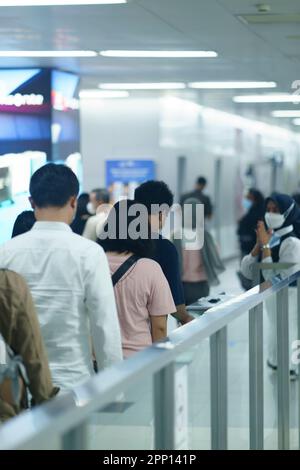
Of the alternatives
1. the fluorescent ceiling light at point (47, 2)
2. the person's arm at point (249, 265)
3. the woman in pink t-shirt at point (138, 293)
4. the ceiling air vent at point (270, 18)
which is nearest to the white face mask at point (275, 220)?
the person's arm at point (249, 265)

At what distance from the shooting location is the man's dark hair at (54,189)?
14.0ft

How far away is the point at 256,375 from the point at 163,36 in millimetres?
4934

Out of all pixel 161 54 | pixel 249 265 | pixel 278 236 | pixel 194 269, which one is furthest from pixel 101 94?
pixel 249 265

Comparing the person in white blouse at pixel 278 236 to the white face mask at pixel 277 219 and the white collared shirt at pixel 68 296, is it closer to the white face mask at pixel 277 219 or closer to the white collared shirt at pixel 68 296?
the white face mask at pixel 277 219

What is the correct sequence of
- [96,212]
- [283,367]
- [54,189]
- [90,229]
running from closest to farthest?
1. [54,189]
2. [283,367]
3. [90,229]
4. [96,212]

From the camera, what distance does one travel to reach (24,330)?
3543mm

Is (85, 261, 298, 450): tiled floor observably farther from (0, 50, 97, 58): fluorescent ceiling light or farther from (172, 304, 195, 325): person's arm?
(0, 50, 97, 58): fluorescent ceiling light

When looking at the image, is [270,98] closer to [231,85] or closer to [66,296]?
[231,85]

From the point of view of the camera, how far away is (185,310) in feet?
18.7

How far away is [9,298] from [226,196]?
75.4 feet

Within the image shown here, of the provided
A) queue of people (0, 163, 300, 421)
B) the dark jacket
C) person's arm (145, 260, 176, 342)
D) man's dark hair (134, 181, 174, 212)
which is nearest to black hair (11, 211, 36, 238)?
queue of people (0, 163, 300, 421)

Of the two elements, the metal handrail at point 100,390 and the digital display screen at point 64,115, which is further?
the digital display screen at point 64,115

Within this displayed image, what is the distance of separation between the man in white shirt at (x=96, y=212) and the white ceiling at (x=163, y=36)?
151 cm
